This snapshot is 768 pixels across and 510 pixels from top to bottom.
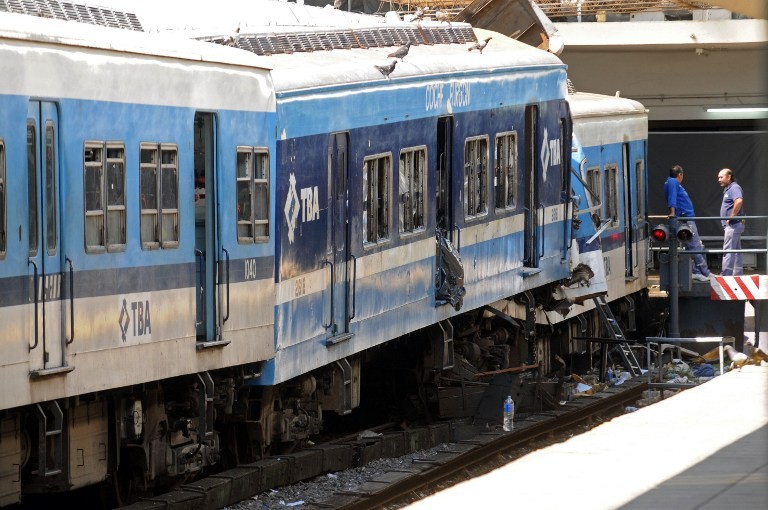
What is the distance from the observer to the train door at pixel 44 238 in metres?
9.87

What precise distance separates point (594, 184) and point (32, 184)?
15808mm

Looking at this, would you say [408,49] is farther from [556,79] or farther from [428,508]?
[428,508]

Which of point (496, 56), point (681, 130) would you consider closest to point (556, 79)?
point (496, 56)

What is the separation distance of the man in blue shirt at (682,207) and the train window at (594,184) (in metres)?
2.51

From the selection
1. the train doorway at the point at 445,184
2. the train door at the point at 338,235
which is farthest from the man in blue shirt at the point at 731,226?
the train door at the point at 338,235

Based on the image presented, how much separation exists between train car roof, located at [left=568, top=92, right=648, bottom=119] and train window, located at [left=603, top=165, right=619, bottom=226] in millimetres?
891

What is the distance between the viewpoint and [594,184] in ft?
81.5

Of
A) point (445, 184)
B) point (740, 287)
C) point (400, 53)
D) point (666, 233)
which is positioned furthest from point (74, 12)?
point (740, 287)

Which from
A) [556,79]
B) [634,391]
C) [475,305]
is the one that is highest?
[556,79]

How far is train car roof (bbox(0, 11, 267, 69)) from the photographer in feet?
32.2

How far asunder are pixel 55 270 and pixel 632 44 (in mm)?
23738

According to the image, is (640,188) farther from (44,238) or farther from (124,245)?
(44,238)

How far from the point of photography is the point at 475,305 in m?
18.1

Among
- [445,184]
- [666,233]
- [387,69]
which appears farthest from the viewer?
[666,233]
